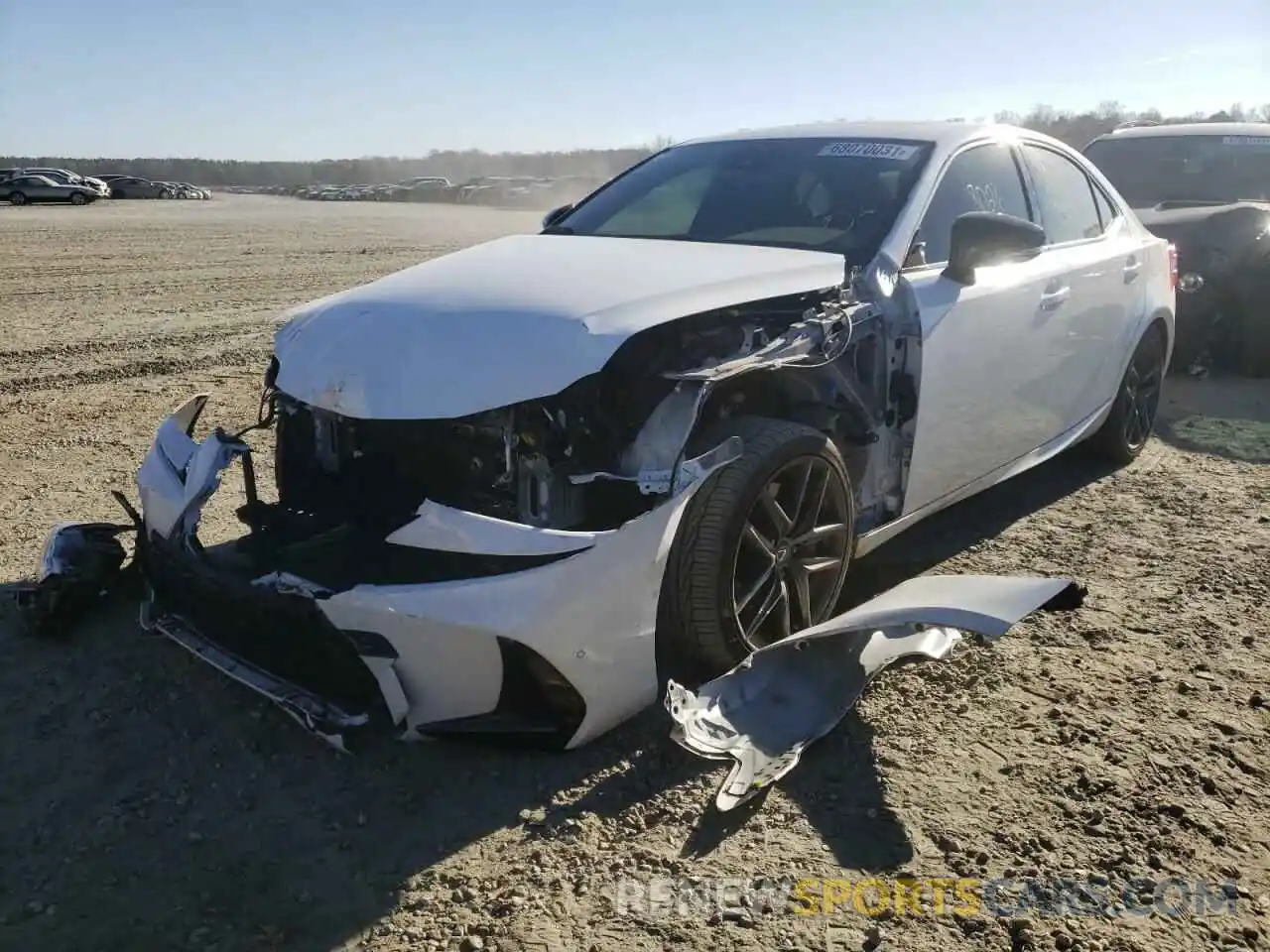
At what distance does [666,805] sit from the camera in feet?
8.64

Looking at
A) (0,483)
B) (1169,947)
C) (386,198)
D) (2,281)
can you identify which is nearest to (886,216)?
(1169,947)

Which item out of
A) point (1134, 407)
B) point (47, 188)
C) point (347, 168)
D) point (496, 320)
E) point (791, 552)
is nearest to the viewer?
point (496, 320)

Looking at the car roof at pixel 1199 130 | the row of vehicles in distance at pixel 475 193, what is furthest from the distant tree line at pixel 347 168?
the car roof at pixel 1199 130

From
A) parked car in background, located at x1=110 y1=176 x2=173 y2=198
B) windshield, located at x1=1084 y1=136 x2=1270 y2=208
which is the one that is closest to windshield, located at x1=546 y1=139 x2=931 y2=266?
windshield, located at x1=1084 y1=136 x2=1270 y2=208

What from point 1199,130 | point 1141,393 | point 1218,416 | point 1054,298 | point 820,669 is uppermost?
point 1199,130

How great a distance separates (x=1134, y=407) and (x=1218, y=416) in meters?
1.65

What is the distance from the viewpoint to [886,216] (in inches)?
146

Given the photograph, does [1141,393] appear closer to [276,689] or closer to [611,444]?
[611,444]

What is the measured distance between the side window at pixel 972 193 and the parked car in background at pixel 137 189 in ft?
169

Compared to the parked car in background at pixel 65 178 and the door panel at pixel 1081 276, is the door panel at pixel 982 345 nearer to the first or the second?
the door panel at pixel 1081 276

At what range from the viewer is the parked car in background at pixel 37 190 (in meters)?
38.4

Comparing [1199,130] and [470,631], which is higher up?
[1199,130]

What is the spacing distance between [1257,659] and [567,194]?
5099 centimetres

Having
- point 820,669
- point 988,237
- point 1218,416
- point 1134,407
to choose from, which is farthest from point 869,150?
point 1218,416
